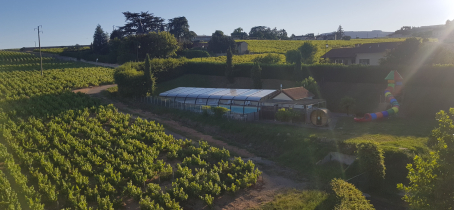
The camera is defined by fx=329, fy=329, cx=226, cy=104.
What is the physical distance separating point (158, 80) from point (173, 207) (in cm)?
3808

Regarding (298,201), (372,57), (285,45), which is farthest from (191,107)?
(285,45)

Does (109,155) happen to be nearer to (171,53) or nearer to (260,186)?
(260,186)

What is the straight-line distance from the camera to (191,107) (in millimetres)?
34844

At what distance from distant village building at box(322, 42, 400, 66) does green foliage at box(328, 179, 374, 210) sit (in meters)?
43.9

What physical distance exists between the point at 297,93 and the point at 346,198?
72.3ft

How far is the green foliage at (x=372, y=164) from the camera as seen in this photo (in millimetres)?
16562

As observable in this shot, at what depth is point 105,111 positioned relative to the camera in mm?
31578

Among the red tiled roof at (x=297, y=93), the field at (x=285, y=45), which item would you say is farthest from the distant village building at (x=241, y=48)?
the red tiled roof at (x=297, y=93)

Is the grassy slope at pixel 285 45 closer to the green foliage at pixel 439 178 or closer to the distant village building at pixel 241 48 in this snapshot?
the distant village building at pixel 241 48

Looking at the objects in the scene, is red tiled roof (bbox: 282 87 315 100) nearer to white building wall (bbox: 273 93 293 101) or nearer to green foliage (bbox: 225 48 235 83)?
white building wall (bbox: 273 93 293 101)

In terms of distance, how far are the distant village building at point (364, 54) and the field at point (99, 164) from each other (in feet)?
134

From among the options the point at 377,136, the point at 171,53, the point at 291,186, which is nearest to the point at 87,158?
the point at 291,186

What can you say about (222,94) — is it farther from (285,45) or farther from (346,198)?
(285,45)

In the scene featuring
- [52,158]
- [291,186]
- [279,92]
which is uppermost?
[279,92]
